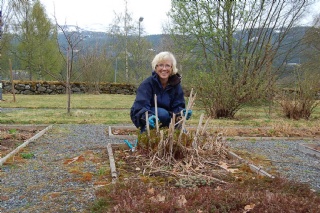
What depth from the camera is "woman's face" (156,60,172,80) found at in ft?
14.0

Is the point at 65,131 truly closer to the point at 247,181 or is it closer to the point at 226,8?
the point at 247,181

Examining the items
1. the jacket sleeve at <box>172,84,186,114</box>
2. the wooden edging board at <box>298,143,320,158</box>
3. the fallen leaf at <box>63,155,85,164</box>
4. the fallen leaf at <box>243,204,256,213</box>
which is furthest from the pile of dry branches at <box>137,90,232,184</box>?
the wooden edging board at <box>298,143,320,158</box>

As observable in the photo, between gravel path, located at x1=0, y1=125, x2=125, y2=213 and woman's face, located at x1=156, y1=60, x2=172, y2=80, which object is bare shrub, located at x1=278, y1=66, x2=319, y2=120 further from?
woman's face, located at x1=156, y1=60, x2=172, y2=80

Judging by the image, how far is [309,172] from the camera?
4004 mm

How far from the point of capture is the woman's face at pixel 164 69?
168 inches

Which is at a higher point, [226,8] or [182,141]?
[226,8]

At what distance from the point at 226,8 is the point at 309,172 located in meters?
11.4

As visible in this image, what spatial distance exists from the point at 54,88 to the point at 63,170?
20562 mm

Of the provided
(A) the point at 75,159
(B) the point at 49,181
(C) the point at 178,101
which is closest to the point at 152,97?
(C) the point at 178,101

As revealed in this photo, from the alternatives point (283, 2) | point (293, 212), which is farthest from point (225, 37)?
point (293, 212)

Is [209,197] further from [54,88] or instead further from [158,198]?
[54,88]

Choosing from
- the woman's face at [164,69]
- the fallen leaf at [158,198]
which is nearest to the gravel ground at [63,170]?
the fallen leaf at [158,198]

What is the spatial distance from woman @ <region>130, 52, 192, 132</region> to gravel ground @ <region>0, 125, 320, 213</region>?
29.6 inches

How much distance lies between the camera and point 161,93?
4.47 meters
